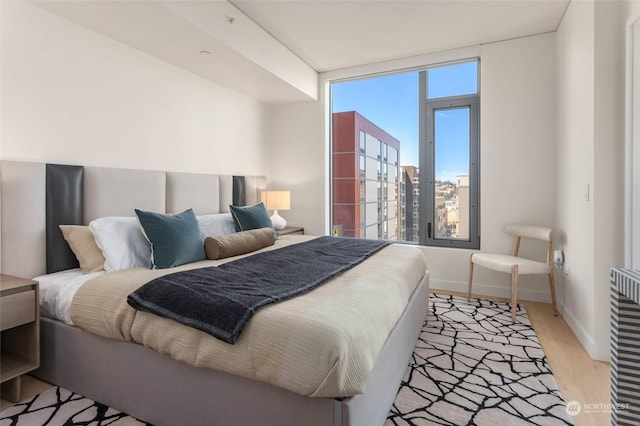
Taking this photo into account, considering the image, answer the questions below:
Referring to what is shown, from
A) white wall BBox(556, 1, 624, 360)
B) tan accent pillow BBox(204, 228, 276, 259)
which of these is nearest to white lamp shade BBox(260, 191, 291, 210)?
tan accent pillow BBox(204, 228, 276, 259)

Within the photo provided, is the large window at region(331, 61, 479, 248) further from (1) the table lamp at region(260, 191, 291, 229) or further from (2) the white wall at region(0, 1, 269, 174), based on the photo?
(2) the white wall at region(0, 1, 269, 174)

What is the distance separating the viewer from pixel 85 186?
238 cm

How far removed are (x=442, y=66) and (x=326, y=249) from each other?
276 centimetres

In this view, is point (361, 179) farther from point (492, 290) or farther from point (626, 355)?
point (626, 355)

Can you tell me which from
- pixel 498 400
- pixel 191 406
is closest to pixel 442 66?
pixel 498 400

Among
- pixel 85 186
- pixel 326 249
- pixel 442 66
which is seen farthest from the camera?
pixel 442 66

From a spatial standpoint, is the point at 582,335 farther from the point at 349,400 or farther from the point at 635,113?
the point at 349,400

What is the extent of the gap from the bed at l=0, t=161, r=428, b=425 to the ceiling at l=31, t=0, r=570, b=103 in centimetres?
111

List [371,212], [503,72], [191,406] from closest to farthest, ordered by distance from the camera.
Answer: [191,406]
[503,72]
[371,212]

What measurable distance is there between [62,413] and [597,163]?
11.6 feet

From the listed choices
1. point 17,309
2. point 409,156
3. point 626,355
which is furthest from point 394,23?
point 17,309

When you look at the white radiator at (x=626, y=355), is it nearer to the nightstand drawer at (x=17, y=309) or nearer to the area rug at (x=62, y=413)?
the area rug at (x=62, y=413)

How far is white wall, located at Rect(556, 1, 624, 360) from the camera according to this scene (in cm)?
217

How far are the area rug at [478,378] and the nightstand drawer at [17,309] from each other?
1952 mm
